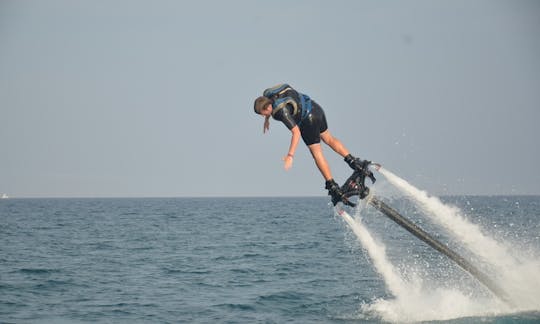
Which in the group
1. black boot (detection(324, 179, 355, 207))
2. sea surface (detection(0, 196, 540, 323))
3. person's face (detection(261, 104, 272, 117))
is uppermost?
person's face (detection(261, 104, 272, 117))

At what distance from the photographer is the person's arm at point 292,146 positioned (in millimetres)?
12289

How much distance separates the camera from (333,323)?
17.5m

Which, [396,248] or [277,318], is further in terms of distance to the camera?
[396,248]

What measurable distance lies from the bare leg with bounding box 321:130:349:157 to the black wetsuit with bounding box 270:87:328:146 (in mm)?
184

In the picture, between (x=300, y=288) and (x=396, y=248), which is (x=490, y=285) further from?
(x=396, y=248)

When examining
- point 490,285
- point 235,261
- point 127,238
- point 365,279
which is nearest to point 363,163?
point 490,285

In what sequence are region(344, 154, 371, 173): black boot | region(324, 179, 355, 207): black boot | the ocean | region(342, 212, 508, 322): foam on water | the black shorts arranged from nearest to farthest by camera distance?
the black shorts
region(324, 179, 355, 207): black boot
region(344, 154, 371, 173): black boot
the ocean
region(342, 212, 508, 322): foam on water

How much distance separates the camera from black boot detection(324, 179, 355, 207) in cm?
1408

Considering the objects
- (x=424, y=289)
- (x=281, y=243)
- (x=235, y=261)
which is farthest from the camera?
(x=281, y=243)

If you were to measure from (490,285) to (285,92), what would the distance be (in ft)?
22.5

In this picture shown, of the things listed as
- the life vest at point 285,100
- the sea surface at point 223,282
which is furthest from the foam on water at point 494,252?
the life vest at point 285,100

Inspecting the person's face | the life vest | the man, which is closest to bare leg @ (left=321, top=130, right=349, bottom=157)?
the man

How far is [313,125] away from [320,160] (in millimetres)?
823

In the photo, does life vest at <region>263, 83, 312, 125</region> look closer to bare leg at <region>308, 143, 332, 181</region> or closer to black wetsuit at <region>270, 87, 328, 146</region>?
black wetsuit at <region>270, 87, 328, 146</region>
